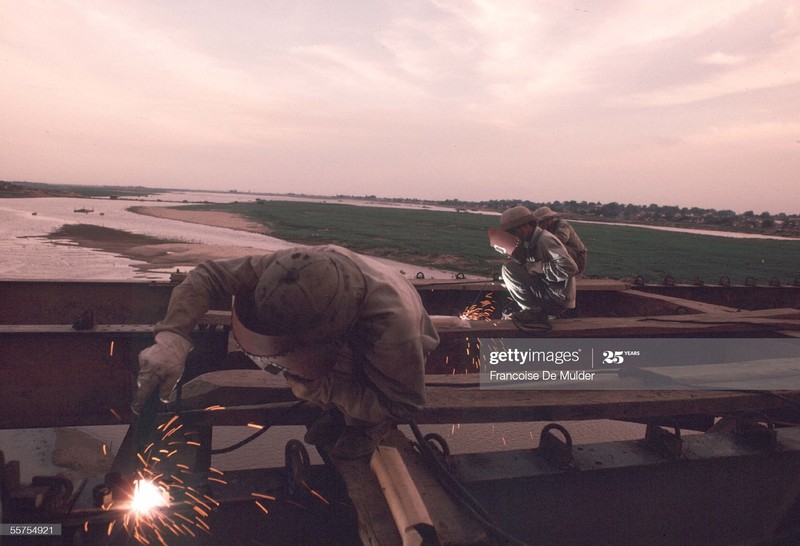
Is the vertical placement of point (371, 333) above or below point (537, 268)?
below

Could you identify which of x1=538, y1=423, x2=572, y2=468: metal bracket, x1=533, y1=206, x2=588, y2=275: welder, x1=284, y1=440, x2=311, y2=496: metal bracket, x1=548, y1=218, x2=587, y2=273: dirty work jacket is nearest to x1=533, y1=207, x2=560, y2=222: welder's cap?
x1=533, y1=206, x2=588, y2=275: welder

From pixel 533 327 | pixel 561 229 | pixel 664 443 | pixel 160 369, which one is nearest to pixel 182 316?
pixel 160 369

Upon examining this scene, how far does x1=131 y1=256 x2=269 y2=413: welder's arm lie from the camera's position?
1.93 metres

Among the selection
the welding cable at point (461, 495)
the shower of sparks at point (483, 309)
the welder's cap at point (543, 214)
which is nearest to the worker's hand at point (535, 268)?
the welder's cap at point (543, 214)

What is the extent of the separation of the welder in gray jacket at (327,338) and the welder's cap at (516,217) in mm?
2364

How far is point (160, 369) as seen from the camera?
6.35ft

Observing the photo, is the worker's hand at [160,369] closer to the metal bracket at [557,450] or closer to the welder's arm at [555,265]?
the metal bracket at [557,450]

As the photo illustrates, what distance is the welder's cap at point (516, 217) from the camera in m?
4.27

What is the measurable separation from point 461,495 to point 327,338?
899mm

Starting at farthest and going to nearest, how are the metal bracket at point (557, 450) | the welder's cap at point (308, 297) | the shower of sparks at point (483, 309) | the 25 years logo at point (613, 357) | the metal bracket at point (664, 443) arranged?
the shower of sparks at point (483, 309), the 25 years logo at point (613, 357), the metal bracket at point (664, 443), the metal bracket at point (557, 450), the welder's cap at point (308, 297)

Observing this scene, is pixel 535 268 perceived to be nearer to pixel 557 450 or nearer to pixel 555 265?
Result: pixel 555 265

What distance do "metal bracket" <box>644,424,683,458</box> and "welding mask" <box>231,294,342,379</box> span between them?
76.2 inches

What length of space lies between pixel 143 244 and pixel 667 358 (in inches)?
759

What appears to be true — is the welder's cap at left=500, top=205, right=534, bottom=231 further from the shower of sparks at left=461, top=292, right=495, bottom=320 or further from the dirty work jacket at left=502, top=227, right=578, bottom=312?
the shower of sparks at left=461, top=292, right=495, bottom=320
